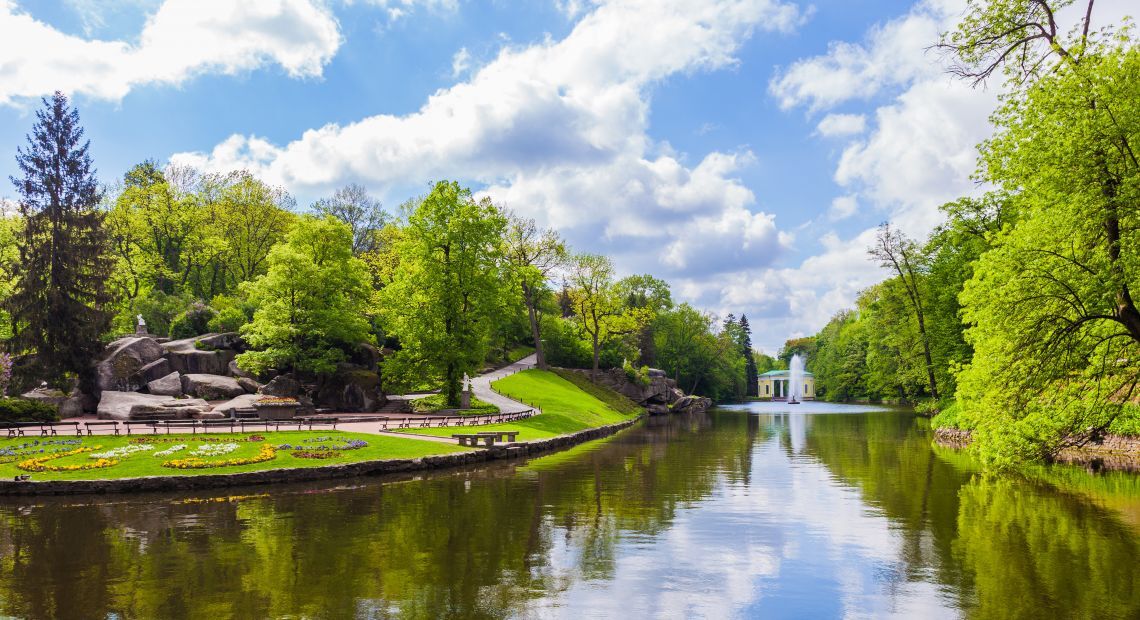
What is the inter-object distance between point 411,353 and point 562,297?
67758mm

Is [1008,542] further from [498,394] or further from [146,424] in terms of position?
[498,394]

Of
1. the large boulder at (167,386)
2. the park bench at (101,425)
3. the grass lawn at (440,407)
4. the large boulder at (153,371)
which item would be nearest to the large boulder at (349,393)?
the grass lawn at (440,407)

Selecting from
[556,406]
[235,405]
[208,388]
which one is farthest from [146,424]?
[556,406]

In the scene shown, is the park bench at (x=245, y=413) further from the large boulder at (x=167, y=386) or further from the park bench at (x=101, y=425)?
the large boulder at (x=167, y=386)

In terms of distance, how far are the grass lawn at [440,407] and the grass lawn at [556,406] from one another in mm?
3568

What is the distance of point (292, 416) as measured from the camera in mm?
42344

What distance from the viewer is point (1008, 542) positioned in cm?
1741

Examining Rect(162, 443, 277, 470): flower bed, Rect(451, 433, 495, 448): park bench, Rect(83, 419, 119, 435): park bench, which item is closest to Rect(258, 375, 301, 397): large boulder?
Rect(83, 419, 119, 435): park bench

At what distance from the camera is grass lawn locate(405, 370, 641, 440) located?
4449 centimetres

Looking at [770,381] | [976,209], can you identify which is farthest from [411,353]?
[770,381]

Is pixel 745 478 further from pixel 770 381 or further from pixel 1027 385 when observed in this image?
pixel 770 381

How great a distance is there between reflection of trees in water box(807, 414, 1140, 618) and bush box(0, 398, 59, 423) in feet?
134

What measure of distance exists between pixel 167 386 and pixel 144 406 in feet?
23.6

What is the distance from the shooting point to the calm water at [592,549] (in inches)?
513
